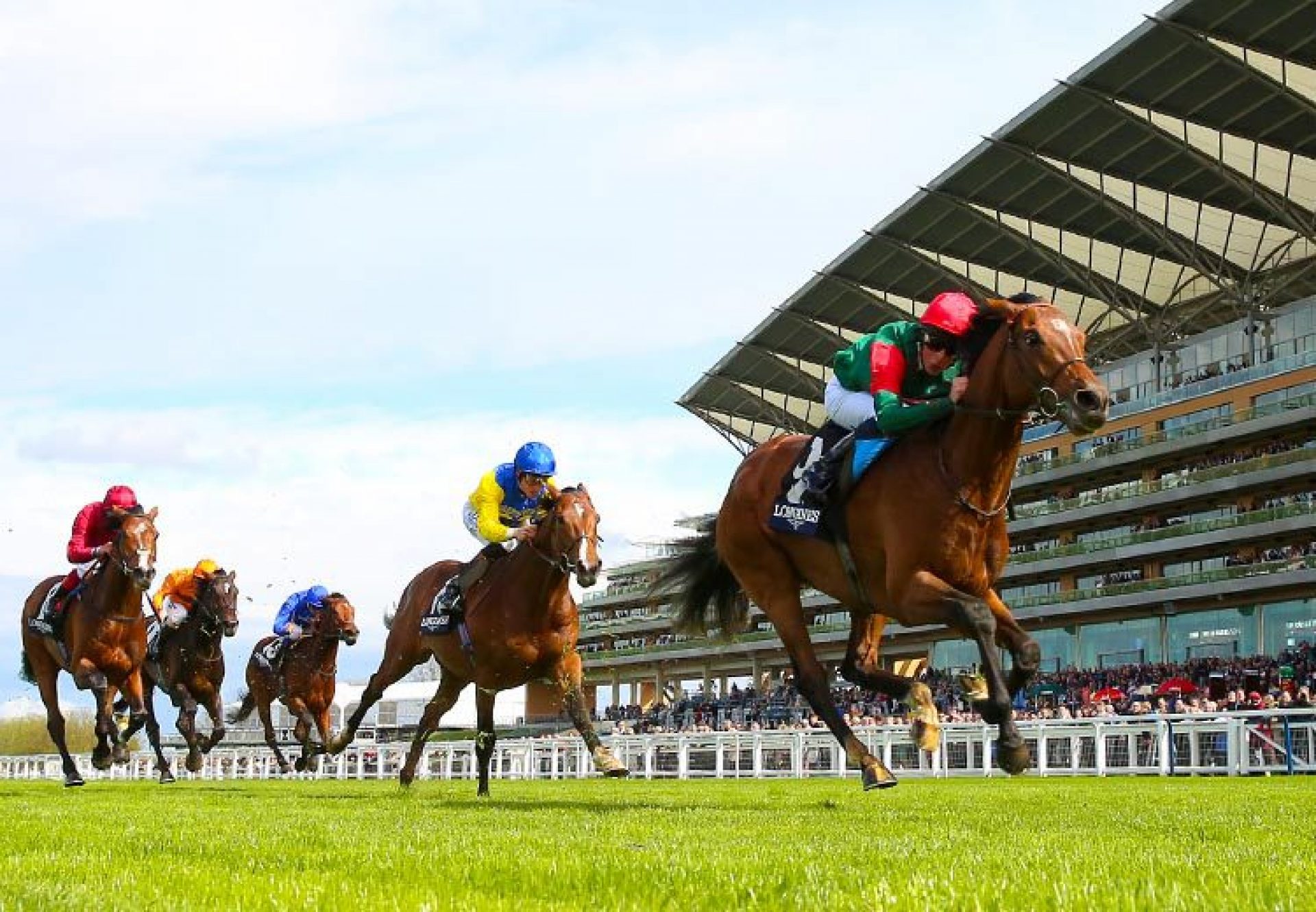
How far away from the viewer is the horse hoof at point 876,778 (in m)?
8.36

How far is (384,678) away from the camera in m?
14.7

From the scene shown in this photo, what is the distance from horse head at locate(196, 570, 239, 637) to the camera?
59.1 ft

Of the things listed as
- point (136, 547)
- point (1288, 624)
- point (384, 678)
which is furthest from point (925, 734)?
point (1288, 624)

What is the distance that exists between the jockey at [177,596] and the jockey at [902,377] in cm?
1131

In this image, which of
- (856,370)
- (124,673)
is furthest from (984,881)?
(124,673)

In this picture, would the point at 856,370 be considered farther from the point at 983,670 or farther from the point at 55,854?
the point at 55,854

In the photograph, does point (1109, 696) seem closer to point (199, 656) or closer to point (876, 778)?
point (199, 656)

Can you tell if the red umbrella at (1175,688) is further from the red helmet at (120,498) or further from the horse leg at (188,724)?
the red helmet at (120,498)

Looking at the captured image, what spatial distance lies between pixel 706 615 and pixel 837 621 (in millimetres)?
59316

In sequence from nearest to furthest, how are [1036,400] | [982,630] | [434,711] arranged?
[982,630], [1036,400], [434,711]

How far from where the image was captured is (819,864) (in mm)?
4383

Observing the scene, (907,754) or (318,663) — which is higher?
(318,663)

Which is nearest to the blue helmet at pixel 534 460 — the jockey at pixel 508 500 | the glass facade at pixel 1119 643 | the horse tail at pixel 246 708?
the jockey at pixel 508 500

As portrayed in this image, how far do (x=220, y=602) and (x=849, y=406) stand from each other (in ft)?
36.3
